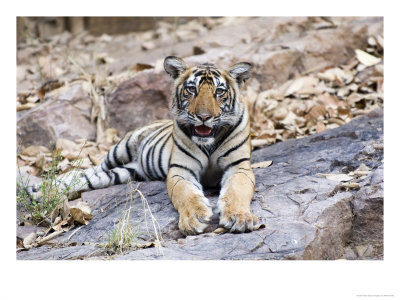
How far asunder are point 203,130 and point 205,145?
0.14m

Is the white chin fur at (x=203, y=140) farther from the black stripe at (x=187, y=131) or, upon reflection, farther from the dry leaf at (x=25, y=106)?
the dry leaf at (x=25, y=106)

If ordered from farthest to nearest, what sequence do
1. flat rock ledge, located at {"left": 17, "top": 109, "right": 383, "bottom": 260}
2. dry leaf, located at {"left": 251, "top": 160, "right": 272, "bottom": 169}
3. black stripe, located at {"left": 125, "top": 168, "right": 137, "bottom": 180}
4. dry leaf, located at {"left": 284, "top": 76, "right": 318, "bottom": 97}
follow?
dry leaf, located at {"left": 284, "top": 76, "right": 318, "bottom": 97}
black stripe, located at {"left": 125, "top": 168, "right": 137, "bottom": 180}
dry leaf, located at {"left": 251, "top": 160, "right": 272, "bottom": 169}
flat rock ledge, located at {"left": 17, "top": 109, "right": 383, "bottom": 260}

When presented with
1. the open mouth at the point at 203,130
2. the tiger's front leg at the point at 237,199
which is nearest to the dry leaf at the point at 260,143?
the tiger's front leg at the point at 237,199

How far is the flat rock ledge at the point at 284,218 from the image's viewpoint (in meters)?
2.90

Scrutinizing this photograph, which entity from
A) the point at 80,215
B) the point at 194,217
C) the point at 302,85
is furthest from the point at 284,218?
the point at 302,85

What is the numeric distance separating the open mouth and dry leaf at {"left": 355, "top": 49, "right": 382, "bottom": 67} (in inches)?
134

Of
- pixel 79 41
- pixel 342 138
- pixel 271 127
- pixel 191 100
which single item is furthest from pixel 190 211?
Result: pixel 79 41

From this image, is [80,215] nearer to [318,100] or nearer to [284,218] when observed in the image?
[284,218]

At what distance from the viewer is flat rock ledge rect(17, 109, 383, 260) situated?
9.50ft

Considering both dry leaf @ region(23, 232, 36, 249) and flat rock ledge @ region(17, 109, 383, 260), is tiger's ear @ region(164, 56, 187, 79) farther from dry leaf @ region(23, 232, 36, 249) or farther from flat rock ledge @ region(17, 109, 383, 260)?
dry leaf @ region(23, 232, 36, 249)

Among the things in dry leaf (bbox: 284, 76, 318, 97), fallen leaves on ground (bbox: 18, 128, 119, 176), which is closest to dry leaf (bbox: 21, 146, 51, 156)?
fallen leaves on ground (bbox: 18, 128, 119, 176)

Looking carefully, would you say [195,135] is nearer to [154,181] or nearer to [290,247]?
[154,181]

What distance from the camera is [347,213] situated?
3.28 metres

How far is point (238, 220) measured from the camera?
3.04m
